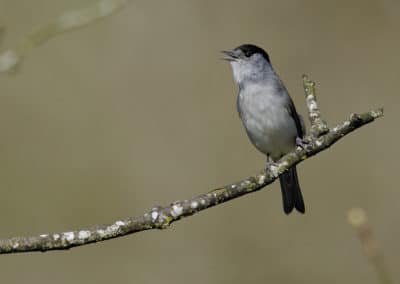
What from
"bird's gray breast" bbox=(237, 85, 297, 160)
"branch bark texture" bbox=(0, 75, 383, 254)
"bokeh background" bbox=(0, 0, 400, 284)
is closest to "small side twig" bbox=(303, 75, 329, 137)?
"branch bark texture" bbox=(0, 75, 383, 254)

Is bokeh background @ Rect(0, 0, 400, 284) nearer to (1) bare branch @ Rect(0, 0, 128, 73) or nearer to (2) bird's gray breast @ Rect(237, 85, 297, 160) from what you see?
(2) bird's gray breast @ Rect(237, 85, 297, 160)

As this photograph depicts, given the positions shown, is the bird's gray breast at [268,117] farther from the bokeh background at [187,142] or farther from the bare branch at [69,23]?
the bokeh background at [187,142]

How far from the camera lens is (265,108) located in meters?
5.92

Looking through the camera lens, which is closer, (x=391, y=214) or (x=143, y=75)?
(x=391, y=214)

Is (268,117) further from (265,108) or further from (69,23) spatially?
(69,23)

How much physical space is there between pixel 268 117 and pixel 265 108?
0.22 ft

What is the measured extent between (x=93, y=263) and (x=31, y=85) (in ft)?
7.02

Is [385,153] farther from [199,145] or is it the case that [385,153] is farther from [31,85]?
[31,85]

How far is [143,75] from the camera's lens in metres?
9.16

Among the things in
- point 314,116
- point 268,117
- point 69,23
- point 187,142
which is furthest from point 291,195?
point 69,23

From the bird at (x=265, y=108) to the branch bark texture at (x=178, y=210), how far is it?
6.66ft

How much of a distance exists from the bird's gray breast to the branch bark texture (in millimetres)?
2025

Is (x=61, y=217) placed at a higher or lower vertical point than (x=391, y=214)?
higher

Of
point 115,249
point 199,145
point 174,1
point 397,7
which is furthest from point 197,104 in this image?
point 397,7
